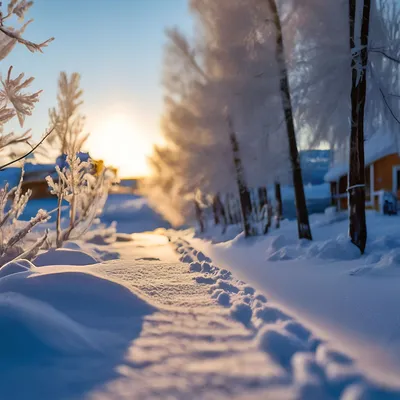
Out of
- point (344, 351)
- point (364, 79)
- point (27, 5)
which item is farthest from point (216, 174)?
point (344, 351)

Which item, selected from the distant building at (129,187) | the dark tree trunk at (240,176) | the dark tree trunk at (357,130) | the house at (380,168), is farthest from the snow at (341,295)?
the distant building at (129,187)

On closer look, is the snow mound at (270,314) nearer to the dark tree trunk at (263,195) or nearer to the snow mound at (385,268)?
the snow mound at (385,268)

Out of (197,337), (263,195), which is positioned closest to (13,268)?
(197,337)

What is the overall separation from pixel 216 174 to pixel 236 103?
13.4ft

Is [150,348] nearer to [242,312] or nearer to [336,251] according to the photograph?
[242,312]

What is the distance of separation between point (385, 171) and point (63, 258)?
56.3 feet

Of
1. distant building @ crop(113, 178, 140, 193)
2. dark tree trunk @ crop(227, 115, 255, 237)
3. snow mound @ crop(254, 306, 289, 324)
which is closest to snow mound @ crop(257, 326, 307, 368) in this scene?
snow mound @ crop(254, 306, 289, 324)

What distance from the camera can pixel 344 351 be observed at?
2479 mm

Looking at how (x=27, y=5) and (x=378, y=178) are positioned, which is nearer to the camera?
(x=27, y=5)

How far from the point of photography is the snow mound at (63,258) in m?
5.84

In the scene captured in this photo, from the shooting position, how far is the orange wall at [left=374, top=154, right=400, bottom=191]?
59.2 feet

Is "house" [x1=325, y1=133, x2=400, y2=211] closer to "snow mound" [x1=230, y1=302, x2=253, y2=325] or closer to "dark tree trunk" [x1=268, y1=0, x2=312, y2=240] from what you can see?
"dark tree trunk" [x1=268, y1=0, x2=312, y2=240]

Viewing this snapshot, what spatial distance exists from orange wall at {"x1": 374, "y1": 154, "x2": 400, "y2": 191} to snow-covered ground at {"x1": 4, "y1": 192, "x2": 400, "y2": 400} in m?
15.4

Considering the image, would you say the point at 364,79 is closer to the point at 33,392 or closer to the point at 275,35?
the point at 275,35
